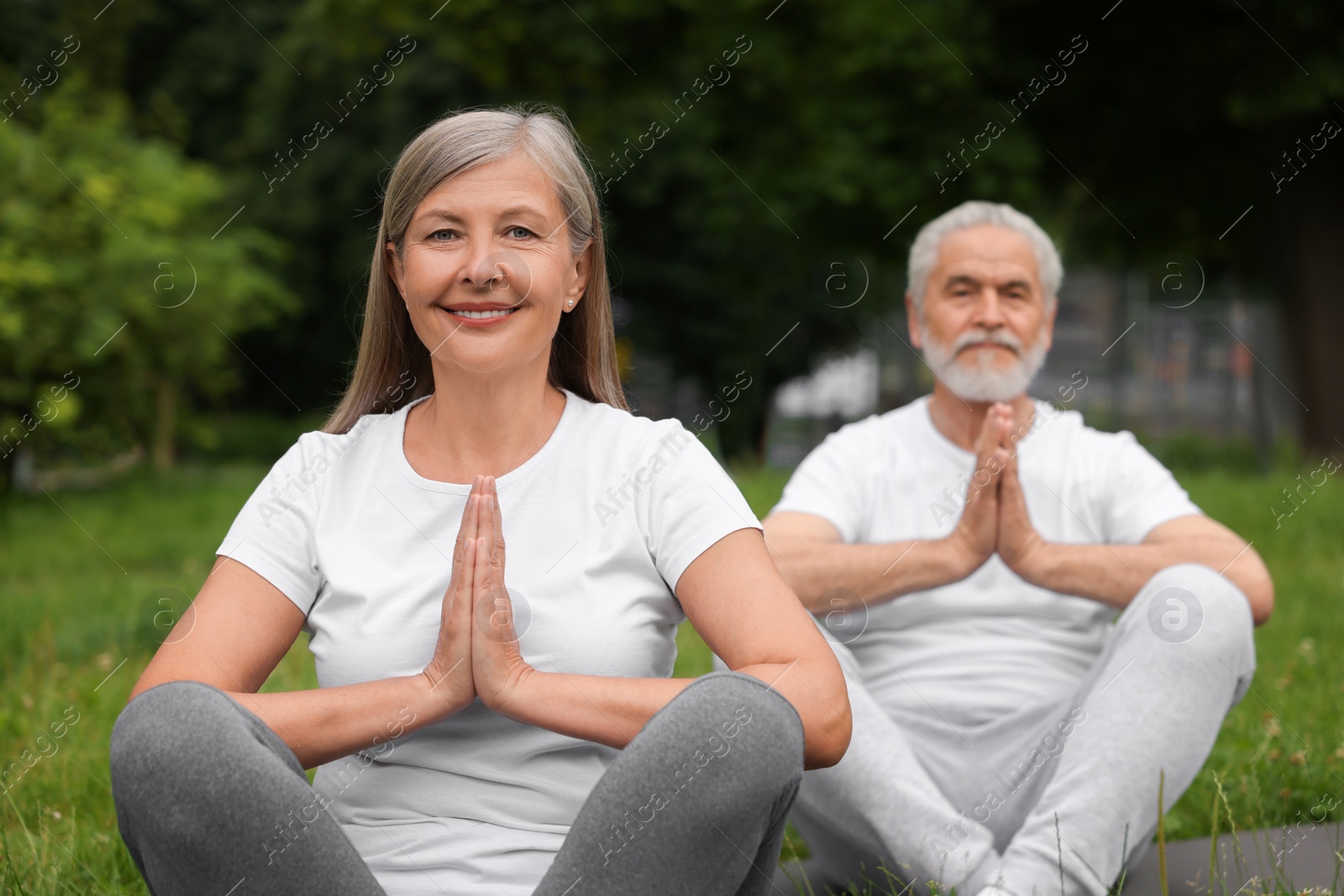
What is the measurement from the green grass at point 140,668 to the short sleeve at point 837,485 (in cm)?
97

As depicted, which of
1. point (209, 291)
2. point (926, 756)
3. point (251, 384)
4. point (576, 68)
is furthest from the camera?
point (251, 384)

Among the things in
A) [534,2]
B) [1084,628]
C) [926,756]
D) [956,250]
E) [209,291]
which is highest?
[534,2]

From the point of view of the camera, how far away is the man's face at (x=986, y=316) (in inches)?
118

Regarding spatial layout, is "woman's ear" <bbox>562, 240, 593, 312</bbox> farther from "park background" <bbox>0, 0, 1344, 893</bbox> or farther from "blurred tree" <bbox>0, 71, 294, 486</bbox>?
"blurred tree" <bbox>0, 71, 294, 486</bbox>

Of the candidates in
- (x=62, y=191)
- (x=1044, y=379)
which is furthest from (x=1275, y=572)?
(x=1044, y=379)

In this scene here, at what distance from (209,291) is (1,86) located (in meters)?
2.60

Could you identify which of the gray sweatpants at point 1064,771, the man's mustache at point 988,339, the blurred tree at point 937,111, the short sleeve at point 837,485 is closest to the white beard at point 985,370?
the man's mustache at point 988,339

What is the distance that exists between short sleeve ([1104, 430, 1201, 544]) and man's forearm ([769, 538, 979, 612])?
435mm

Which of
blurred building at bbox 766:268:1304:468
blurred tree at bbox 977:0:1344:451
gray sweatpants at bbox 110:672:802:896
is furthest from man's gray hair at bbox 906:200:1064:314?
blurred building at bbox 766:268:1304:468

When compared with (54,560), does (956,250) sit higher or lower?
higher

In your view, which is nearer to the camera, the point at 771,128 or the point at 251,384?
the point at 771,128

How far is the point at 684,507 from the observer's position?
6.61 feet

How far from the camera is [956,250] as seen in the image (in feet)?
10.2

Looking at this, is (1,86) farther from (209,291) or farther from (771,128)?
(771,128)
